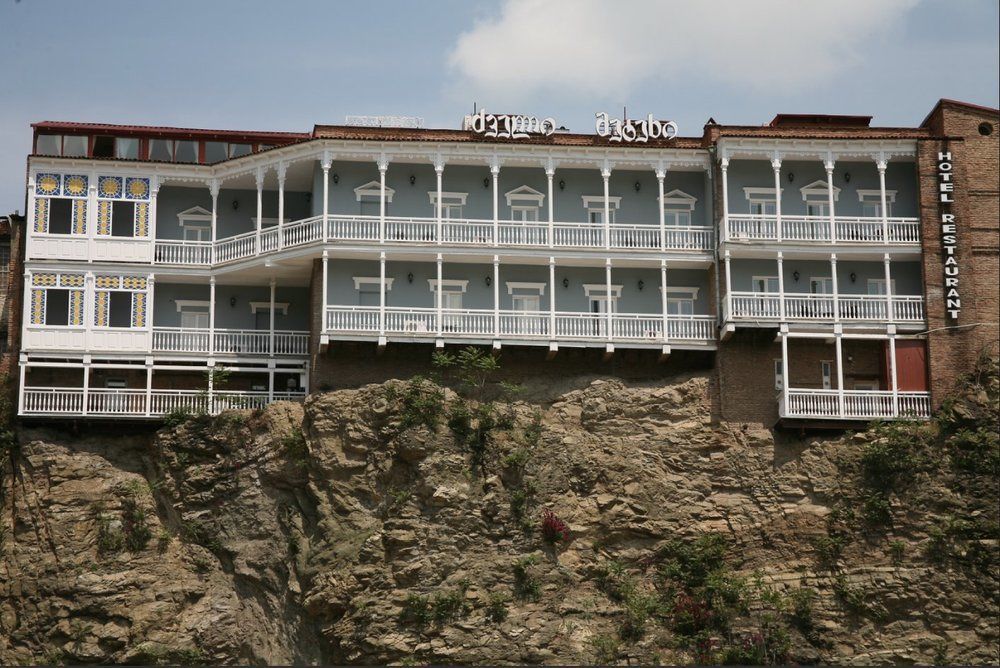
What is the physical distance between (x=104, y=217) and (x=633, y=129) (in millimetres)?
20815

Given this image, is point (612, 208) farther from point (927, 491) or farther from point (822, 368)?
point (927, 491)

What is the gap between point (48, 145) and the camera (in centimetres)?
7138

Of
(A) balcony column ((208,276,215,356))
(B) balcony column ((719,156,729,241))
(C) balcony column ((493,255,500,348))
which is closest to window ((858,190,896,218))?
(B) balcony column ((719,156,729,241))

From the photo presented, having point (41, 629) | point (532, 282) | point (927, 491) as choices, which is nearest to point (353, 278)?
point (532, 282)

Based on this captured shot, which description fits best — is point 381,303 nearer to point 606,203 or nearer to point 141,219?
point 606,203

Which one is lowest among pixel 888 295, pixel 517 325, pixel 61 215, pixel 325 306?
pixel 517 325

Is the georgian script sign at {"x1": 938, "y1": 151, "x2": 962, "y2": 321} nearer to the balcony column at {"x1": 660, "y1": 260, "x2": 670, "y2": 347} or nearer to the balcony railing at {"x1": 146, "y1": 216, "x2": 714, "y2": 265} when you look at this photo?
the balcony railing at {"x1": 146, "y1": 216, "x2": 714, "y2": 265}

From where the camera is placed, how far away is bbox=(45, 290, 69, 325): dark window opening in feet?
225

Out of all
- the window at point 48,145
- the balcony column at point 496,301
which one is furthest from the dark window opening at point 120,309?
the balcony column at point 496,301

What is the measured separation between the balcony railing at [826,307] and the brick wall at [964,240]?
3.21ft

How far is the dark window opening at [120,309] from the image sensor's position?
227ft

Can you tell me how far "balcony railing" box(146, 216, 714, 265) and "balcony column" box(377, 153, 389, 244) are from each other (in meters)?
0.08

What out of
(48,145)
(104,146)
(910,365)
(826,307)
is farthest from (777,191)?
(48,145)

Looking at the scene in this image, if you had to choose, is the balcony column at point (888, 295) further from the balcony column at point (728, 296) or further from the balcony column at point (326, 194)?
the balcony column at point (326, 194)
